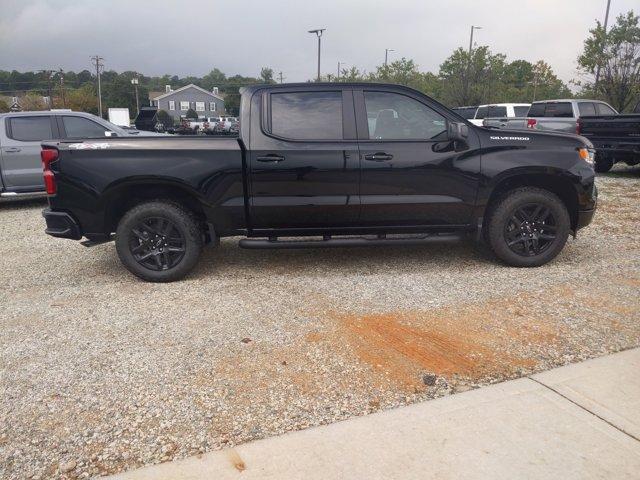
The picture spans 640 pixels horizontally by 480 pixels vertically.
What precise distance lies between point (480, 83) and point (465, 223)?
3323cm

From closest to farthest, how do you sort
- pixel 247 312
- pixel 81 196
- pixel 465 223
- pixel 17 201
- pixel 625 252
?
pixel 247 312, pixel 81 196, pixel 465 223, pixel 625 252, pixel 17 201

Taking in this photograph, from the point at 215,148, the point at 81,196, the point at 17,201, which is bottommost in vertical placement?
the point at 17,201

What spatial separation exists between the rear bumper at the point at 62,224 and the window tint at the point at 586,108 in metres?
14.0

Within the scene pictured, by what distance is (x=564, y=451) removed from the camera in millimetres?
2553

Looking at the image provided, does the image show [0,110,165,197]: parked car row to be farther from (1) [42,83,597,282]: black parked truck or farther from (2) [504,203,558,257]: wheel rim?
(2) [504,203,558,257]: wheel rim

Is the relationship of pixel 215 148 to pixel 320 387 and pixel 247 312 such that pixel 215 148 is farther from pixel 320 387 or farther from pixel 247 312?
pixel 320 387

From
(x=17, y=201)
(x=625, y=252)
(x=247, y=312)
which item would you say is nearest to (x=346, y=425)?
(x=247, y=312)

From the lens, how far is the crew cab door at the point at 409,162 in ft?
16.7

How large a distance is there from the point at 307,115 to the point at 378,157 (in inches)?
31.8

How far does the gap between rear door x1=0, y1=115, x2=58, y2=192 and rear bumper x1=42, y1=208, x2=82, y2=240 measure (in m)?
5.01

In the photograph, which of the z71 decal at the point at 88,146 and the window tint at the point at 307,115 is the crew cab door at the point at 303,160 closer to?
the window tint at the point at 307,115

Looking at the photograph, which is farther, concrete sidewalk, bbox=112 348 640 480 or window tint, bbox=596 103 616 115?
window tint, bbox=596 103 616 115

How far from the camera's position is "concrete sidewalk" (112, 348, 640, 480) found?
243cm

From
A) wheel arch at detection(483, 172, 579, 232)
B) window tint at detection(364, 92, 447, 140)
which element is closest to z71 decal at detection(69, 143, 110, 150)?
window tint at detection(364, 92, 447, 140)
